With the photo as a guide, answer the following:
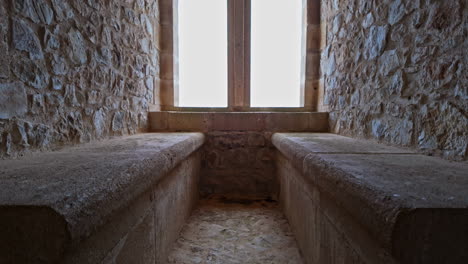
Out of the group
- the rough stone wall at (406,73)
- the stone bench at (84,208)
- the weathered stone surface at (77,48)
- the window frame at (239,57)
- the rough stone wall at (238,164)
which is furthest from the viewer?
the window frame at (239,57)

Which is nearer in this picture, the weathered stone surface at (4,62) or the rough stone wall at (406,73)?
the weathered stone surface at (4,62)

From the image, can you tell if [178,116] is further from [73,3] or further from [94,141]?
[73,3]

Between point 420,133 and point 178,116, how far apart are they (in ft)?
7.70

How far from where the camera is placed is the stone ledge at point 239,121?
9.62ft

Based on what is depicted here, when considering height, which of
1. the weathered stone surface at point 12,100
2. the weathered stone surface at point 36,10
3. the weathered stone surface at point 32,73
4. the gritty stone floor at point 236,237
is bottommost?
the gritty stone floor at point 236,237

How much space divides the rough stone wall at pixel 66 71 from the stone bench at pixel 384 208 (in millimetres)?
1426

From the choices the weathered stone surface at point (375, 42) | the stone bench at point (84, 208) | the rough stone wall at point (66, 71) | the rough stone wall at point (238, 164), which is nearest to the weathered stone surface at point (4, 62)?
the rough stone wall at point (66, 71)

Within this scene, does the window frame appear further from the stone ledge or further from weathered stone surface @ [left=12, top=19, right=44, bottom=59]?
weathered stone surface @ [left=12, top=19, right=44, bottom=59]

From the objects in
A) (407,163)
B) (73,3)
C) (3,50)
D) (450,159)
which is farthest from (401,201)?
(73,3)

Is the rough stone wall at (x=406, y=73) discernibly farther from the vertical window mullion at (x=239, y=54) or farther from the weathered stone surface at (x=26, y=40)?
the weathered stone surface at (x=26, y=40)

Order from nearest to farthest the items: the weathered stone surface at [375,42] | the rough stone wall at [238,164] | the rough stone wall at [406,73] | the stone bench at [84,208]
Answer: the stone bench at [84,208] < the rough stone wall at [406,73] < the weathered stone surface at [375,42] < the rough stone wall at [238,164]

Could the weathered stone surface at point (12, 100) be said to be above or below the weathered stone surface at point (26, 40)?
below

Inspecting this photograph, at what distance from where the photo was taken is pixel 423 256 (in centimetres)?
57

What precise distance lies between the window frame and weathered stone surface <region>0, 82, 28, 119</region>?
2170 millimetres
